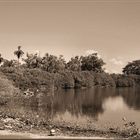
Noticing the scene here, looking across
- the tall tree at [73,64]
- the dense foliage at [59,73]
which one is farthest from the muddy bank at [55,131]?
the tall tree at [73,64]

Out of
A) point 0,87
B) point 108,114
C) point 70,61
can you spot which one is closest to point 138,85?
point 70,61

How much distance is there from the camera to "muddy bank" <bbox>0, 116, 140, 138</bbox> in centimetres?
2511

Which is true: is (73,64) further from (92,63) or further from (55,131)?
(55,131)

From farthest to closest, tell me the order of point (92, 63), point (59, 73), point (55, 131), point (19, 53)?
point (92, 63)
point (19, 53)
point (59, 73)
point (55, 131)

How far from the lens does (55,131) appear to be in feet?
86.6

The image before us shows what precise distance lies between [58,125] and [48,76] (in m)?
60.4

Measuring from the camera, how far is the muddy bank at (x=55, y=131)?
82.4 ft

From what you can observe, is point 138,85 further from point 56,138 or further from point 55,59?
point 56,138

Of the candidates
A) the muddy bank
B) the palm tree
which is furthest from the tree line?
the muddy bank

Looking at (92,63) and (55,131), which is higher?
(92,63)

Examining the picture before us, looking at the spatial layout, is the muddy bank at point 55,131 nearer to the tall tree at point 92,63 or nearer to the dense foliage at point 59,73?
the dense foliage at point 59,73

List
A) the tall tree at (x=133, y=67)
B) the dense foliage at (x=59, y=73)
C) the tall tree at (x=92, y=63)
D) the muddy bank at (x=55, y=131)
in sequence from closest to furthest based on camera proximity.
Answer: the muddy bank at (x=55, y=131)
the dense foliage at (x=59, y=73)
the tall tree at (x=92, y=63)
the tall tree at (x=133, y=67)

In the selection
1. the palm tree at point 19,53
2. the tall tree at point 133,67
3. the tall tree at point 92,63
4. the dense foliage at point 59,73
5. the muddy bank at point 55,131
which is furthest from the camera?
the tall tree at point 133,67

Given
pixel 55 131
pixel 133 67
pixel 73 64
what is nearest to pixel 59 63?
pixel 73 64
